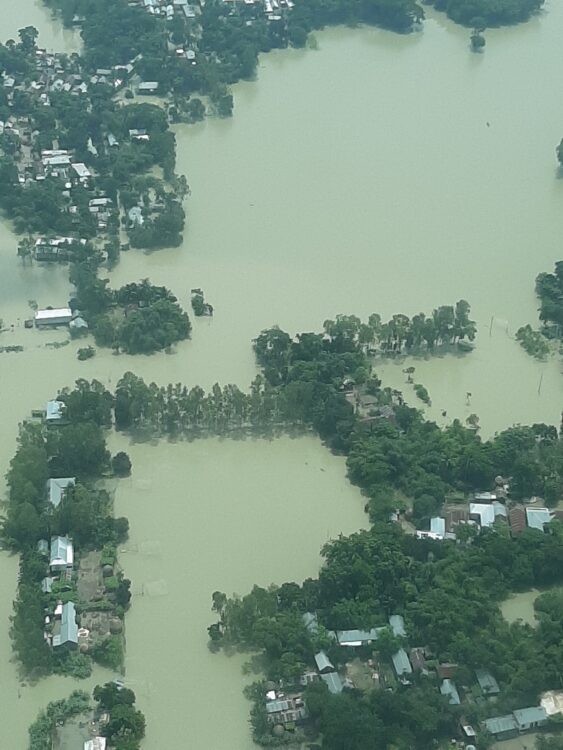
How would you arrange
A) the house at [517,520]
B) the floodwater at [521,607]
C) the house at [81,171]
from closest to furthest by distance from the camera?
the floodwater at [521,607], the house at [517,520], the house at [81,171]

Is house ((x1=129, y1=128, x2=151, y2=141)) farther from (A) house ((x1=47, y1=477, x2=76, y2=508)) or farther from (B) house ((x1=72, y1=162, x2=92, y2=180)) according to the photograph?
(A) house ((x1=47, y1=477, x2=76, y2=508))

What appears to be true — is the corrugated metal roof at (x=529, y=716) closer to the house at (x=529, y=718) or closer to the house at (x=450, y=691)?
the house at (x=529, y=718)

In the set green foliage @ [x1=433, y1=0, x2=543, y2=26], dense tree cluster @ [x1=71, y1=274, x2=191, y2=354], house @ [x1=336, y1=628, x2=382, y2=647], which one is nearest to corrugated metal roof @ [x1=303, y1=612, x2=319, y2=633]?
house @ [x1=336, y1=628, x2=382, y2=647]

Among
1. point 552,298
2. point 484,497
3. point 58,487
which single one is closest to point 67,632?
point 58,487

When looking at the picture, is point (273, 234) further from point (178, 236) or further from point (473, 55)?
point (473, 55)

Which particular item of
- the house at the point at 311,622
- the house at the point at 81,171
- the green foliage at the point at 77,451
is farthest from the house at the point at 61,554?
the house at the point at 81,171

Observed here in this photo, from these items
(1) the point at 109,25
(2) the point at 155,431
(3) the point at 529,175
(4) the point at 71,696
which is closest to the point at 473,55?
(3) the point at 529,175
